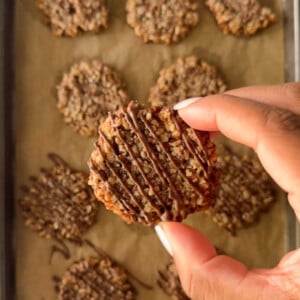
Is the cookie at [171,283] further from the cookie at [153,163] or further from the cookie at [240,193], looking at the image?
the cookie at [153,163]

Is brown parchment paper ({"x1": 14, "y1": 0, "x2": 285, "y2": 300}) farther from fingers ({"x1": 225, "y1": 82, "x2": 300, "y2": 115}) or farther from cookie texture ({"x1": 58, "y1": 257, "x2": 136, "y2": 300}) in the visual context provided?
fingers ({"x1": 225, "y1": 82, "x2": 300, "y2": 115})

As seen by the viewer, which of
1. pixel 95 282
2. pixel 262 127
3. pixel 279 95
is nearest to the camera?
pixel 262 127

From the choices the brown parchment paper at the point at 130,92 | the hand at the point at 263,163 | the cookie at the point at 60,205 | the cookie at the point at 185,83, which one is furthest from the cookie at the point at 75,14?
the hand at the point at 263,163

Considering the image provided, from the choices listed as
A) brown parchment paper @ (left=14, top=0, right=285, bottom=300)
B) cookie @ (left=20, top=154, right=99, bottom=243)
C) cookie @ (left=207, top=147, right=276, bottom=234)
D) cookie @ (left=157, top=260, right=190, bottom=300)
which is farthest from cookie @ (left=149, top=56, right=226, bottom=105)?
cookie @ (left=157, top=260, right=190, bottom=300)


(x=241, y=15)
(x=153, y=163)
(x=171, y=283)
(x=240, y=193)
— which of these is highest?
(x=241, y=15)

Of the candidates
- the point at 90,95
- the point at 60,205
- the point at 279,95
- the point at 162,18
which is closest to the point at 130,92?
the point at 90,95

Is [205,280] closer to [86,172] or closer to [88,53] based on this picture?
[86,172]

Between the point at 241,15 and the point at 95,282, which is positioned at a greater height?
the point at 241,15

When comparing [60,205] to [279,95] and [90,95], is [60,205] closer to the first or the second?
Result: [90,95]

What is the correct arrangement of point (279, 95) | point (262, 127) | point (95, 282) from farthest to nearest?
point (95, 282) < point (279, 95) < point (262, 127)
